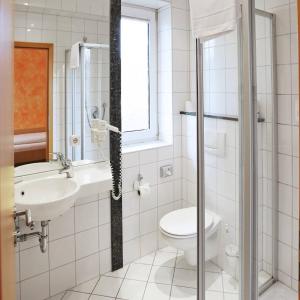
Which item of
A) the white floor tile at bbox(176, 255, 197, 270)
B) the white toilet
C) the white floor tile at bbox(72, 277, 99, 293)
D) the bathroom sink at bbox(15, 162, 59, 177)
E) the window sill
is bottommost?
the white floor tile at bbox(72, 277, 99, 293)

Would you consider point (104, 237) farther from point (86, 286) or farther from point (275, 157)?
point (275, 157)

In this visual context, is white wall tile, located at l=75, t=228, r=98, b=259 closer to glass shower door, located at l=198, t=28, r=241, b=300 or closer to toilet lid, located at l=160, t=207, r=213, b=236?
toilet lid, located at l=160, t=207, r=213, b=236

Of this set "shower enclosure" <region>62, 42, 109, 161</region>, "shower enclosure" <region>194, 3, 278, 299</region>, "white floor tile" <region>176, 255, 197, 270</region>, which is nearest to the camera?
"shower enclosure" <region>194, 3, 278, 299</region>

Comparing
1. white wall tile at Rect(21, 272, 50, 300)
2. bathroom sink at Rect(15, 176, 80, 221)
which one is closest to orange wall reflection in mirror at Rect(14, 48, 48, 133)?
bathroom sink at Rect(15, 176, 80, 221)

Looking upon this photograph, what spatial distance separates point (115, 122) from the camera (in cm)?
232

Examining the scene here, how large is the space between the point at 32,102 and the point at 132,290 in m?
1.47

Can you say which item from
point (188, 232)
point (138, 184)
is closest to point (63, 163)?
point (138, 184)

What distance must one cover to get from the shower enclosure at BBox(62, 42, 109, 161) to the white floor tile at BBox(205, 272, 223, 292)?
1.15 metres

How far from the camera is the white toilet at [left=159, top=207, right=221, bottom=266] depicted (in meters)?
1.55

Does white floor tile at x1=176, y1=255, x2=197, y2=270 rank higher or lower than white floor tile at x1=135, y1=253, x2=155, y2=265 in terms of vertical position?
higher

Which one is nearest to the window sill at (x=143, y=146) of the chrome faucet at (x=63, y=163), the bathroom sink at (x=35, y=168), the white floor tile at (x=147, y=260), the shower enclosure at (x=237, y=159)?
the chrome faucet at (x=63, y=163)

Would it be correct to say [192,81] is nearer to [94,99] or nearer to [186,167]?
[186,167]

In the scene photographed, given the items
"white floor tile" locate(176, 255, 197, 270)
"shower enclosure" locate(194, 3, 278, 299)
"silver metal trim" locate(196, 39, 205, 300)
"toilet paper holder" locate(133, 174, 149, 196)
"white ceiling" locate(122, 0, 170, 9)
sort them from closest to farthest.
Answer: "shower enclosure" locate(194, 3, 278, 299)
"silver metal trim" locate(196, 39, 205, 300)
"white floor tile" locate(176, 255, 197, 270)
"toilet paper holder" locate(133, 174, 149, 196)
"white ceiling" locate(122, 0, 170, 9)

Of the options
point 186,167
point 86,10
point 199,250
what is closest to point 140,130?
point 186,167
